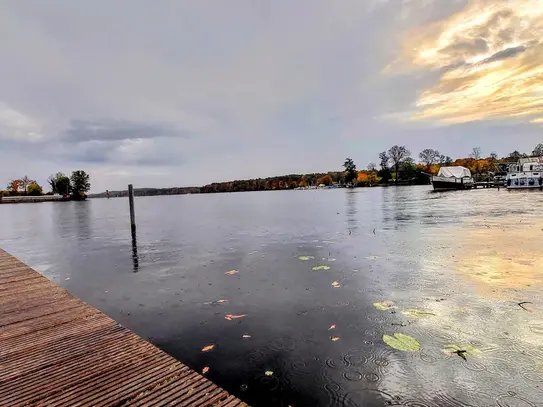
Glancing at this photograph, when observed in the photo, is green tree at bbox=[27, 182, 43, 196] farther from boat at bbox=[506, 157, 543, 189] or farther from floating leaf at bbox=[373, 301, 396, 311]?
boat at bbox=[506, 157, 543, 189]

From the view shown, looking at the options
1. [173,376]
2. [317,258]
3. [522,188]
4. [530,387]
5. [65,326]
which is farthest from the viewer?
[522,188]

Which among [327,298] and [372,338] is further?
[327,298]

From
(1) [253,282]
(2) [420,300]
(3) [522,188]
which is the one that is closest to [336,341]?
(2) [420,300]

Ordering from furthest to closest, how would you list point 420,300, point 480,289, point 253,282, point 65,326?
point 253,282 < point 480,289 < point 420,300 < point 65,326

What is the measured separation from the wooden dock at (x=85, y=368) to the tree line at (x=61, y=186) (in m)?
190

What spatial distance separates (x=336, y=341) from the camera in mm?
5922

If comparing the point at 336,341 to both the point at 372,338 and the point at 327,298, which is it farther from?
the point at 327,298

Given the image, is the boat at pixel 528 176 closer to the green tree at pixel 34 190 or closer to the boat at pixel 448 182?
the boat at pixel 448 182

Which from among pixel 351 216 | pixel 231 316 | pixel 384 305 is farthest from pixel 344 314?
pixel 351 216

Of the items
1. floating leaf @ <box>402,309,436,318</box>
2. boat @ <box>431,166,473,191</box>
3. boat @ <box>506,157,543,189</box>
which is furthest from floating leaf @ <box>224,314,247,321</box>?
boat @ <box>431,166,473,191</box>

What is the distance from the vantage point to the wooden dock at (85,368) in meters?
3.55

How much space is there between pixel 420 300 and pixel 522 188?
9029 cm

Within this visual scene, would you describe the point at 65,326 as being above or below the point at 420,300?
above

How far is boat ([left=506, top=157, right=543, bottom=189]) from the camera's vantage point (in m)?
74.2
